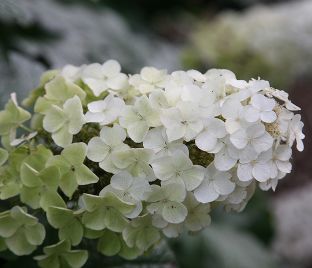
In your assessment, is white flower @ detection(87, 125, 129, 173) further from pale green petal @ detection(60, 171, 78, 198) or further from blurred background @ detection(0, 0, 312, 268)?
blurred background @ detection(0, 0, 312, 268)

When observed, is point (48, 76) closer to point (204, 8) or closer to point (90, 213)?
point (90, 213)

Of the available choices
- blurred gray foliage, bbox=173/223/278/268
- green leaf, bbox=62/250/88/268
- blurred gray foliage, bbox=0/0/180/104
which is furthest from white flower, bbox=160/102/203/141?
blurred gray foliage, bbox=173/223/278/268

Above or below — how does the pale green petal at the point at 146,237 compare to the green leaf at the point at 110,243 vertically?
above

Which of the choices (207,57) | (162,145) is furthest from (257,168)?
(207,57)

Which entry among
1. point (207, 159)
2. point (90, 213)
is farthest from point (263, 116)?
point (90, 213)

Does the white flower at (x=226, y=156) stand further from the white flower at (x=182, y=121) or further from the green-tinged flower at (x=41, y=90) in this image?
the green-tinged flower at (x=41, y=90)

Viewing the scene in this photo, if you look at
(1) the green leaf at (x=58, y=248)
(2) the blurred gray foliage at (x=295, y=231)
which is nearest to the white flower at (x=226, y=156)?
(1) the green leaf at (x=58, y=248)

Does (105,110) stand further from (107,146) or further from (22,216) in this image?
(22,216)
